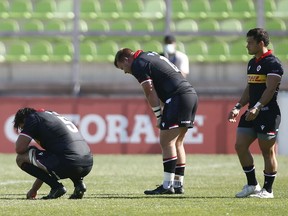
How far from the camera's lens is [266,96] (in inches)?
454

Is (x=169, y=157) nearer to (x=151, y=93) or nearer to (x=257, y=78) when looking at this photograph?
(x=151, y=93)

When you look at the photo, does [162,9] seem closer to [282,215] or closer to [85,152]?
[85,152]

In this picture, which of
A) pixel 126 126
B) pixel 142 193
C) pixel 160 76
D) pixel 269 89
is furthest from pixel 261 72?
pixel 126 126

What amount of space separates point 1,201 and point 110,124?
419 inches

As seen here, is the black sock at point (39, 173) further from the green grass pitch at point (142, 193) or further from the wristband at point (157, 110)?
the wristband at point (157, 110)

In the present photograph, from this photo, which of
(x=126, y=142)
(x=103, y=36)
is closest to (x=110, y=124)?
(x=126, y=142)

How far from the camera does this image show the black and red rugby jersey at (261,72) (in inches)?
457

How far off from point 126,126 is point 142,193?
30.8 ft

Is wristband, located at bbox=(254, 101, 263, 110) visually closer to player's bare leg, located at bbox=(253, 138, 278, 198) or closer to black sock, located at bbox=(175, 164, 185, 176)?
player's bare leg, located at bbox=(253, 138, 278, 198)

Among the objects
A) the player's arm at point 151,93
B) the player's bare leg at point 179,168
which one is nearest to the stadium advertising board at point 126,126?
the player's bare leg at point 179,168

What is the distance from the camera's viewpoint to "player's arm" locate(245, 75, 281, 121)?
37.7 feet

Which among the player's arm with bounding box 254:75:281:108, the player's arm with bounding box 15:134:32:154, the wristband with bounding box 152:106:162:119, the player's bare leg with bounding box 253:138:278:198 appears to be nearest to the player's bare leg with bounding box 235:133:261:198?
the player's bare leg with bounding box 253:138:278:198

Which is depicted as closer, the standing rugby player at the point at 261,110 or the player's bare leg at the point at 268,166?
the standing rugby player at the point at 261,110

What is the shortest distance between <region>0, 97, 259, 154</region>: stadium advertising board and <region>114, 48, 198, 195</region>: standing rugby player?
9250 mm
